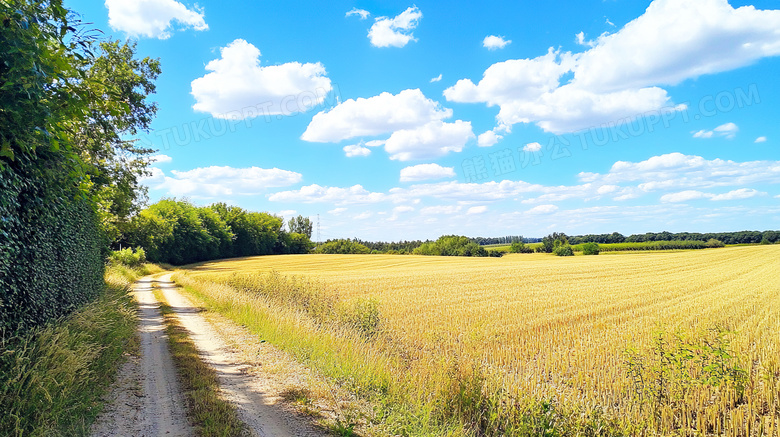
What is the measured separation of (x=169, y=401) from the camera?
6.54 meters

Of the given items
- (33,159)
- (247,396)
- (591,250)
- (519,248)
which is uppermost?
(33,159)

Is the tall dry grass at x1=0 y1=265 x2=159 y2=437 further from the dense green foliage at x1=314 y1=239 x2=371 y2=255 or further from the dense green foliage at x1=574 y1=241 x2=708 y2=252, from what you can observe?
the dense green foliage at x1=314 y1=239 x2=371 y2=255

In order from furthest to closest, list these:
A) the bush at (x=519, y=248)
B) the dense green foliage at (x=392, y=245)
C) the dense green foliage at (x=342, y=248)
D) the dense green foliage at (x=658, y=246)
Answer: the dense green foliage at (x=392, y=245) < the dense green foliage at (x=342, y=248) < the bush at (x=519, y=248) < the dense green foliage at (x=658, y=246)

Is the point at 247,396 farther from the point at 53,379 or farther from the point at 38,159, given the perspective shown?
the point at 38,159

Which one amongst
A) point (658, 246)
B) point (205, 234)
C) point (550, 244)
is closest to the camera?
point (205, 234)

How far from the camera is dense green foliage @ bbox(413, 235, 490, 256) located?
345 feet

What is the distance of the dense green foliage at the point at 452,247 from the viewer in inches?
4139

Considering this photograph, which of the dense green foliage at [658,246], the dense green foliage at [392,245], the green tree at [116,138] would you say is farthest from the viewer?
the dense green foliage at [392,245]

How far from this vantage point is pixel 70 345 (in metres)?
6.84

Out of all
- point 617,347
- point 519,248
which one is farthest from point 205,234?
point 519,248

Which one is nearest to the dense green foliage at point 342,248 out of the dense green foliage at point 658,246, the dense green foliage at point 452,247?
A: the dense green foliage at point 452,247

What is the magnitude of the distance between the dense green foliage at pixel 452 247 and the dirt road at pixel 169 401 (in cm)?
9826

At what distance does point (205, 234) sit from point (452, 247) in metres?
66.3

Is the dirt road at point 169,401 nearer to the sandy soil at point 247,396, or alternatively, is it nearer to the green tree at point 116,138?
the sandy soil at point 247,396
